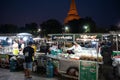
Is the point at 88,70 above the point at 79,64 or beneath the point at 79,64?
beneath

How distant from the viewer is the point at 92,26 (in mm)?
61969

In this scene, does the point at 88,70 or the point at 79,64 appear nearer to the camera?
the point at 88,70

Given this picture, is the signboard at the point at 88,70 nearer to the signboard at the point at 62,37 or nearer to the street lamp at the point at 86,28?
the signboard at the point at 62,37

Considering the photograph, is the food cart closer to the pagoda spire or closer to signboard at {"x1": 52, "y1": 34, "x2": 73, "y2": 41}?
signboard at {"x1": 52, "y1": 34, "x2": 73, "y2": 41}

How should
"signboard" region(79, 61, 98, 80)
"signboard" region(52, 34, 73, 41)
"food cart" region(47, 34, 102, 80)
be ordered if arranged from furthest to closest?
"signboard" region(52, 34, 73, 41) → "food cart" region(47, 34, 102, 80) → "signboard" region(79, 61, 98, 80)

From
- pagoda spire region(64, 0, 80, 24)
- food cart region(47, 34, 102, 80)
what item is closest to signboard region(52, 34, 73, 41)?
food cart region(47, 34, 102, 80)

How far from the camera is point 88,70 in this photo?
8.28 meters

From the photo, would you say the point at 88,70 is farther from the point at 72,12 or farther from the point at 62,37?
the point at 72,12

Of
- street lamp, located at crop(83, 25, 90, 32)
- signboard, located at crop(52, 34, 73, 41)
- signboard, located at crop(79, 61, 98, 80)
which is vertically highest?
street lamp, located at crop(83, 25, 90, 32)

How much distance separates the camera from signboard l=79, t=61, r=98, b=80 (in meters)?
8.10

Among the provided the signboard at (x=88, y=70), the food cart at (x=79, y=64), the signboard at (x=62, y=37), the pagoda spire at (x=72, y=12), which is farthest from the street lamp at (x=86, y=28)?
the signboard at (x=88, y=70)

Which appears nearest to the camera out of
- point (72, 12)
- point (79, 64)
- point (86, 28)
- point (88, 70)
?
point (88, 70)

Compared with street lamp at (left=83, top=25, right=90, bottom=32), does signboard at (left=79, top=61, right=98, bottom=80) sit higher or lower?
lower

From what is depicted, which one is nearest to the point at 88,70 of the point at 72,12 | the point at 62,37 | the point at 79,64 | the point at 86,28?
the point at 79,64
